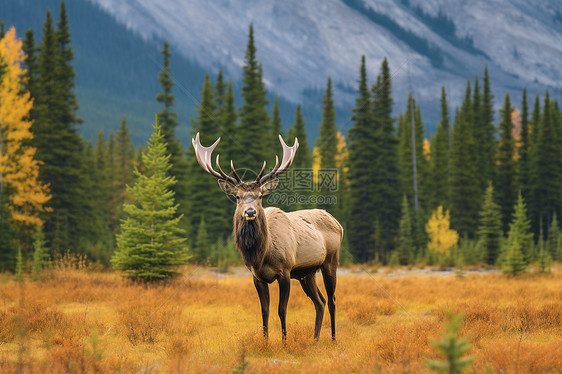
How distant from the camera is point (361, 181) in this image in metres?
34.4

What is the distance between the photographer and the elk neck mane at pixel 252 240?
7273mm

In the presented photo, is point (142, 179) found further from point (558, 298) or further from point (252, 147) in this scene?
point (252, 147)

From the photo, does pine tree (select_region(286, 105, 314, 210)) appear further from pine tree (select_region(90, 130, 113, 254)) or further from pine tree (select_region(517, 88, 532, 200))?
pine tree (select_region(517, 88, 532, 200))

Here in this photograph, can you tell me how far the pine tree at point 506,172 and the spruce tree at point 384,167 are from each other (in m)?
10.4

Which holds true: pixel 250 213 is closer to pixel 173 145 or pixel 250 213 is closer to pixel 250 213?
pixel 250 213

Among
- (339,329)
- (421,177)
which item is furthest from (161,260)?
→ (421,177)

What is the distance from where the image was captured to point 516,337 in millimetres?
8047

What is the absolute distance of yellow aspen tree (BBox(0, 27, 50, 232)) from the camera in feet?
70.2

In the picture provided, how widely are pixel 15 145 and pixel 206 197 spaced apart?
1367cm

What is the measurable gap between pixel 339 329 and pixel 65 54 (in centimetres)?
2535

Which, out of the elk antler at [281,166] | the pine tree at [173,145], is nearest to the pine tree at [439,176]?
the pine tree at [173,145]

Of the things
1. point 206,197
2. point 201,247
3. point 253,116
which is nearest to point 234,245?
point 201,247

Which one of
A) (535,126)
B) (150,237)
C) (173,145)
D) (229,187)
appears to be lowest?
(150,237)

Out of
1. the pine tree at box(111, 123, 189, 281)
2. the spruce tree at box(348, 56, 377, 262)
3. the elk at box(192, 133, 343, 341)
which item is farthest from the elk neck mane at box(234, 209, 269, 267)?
the spruce tree at box(348, 56, 377, 262)
